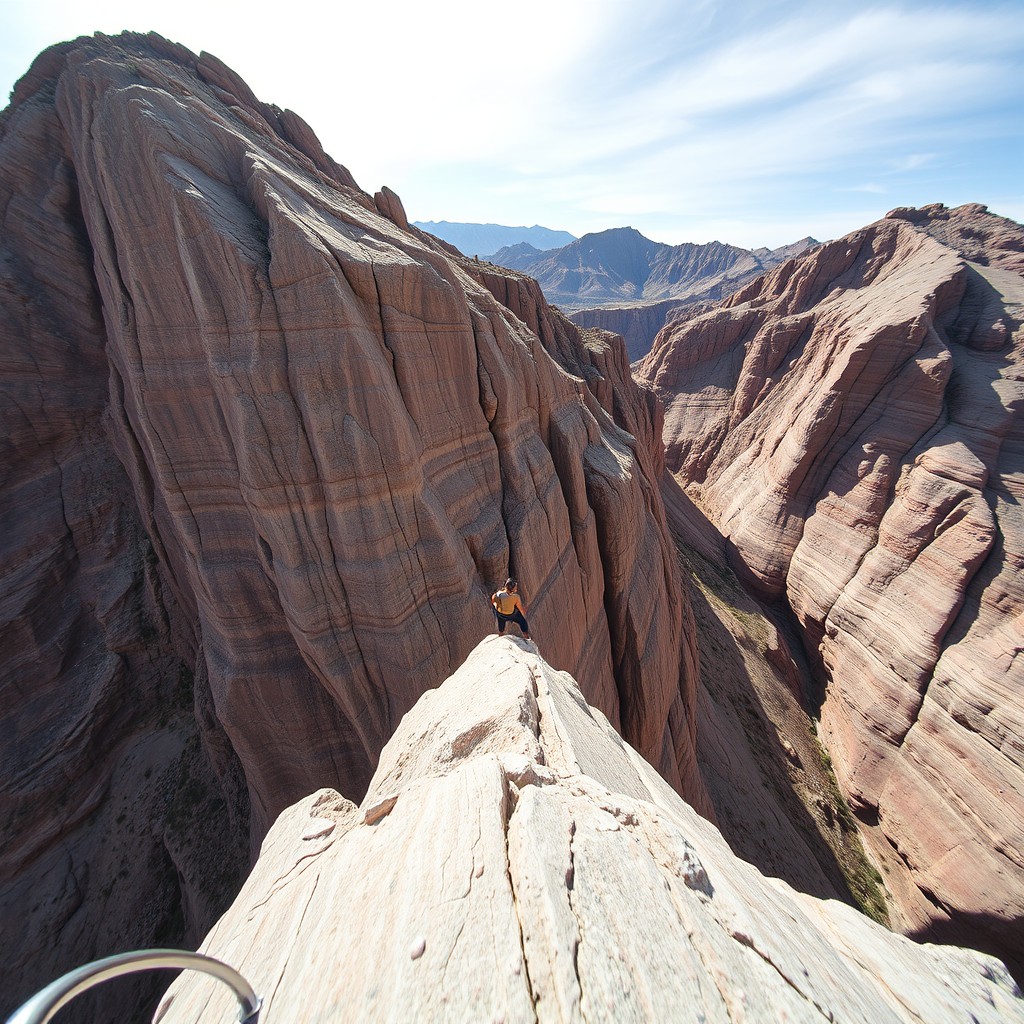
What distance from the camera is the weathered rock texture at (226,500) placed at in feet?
→ 27.1

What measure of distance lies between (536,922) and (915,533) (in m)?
30.4

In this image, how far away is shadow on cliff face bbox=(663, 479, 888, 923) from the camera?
17.4 metres

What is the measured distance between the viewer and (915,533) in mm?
24547

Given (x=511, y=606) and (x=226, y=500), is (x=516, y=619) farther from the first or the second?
(x=226, y=500)

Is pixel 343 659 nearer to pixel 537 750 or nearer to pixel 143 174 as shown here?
pixel 537 750

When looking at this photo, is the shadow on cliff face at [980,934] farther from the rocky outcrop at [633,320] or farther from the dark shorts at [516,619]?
the rocky outcrop at [633,320]

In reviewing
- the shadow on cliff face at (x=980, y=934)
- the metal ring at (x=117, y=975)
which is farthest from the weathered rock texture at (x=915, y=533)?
the metal ring at (x=117, y=975)

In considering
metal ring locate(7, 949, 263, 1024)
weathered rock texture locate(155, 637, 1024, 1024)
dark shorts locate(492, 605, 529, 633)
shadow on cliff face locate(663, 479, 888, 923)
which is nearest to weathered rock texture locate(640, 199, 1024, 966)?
shadow on cliff face locate(663, 479, 888, 923)

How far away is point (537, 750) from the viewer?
5008mm

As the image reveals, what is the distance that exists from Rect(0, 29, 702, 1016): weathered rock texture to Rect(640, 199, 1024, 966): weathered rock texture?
11858mm

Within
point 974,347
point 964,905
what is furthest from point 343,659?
point 974,347

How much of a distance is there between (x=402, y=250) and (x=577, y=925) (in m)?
11.7

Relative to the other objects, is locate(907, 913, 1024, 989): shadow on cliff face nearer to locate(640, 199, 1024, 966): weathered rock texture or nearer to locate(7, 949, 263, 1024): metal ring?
locate(640, 199, 1024, 966): weathered rock texture

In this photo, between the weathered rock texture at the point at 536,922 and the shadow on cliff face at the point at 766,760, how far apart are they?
47.5 feet
